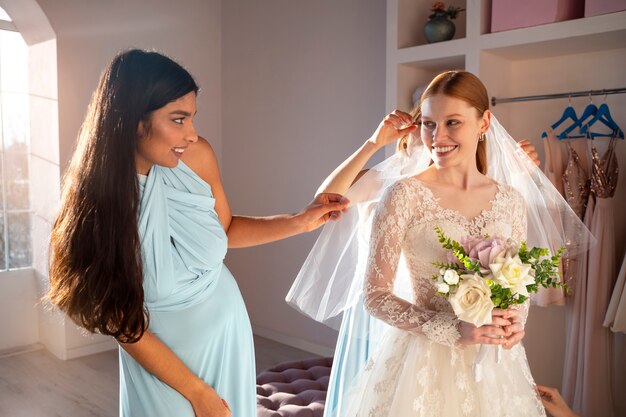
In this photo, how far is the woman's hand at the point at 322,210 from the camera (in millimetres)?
2012

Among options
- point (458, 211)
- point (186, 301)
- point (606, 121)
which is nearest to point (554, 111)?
point (606, 121)

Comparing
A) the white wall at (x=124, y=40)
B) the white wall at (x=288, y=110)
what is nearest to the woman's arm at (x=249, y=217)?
the white wall at (x=288, y=110)

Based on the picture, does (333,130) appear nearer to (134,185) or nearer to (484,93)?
(484,93)

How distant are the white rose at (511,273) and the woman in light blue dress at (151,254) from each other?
0.70m

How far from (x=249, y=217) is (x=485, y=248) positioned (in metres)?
0.79

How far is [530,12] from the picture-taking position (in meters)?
2.96

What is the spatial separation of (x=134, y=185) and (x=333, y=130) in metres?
3.41

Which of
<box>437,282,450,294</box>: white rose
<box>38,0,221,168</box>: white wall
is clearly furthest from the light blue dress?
<box>38,0,221,168</box>: white wall

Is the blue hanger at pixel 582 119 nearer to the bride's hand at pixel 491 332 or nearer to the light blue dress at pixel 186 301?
the bride's hand at pixel 491 332

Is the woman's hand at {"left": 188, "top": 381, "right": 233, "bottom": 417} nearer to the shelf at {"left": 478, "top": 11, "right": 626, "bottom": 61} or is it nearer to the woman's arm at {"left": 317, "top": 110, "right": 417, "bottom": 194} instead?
the woman's arm at {"left": 317, "top": 110, "right": 417, "bottom": 194}

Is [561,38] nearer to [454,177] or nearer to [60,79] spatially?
[454,177]

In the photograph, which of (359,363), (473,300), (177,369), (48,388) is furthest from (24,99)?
(473,300)

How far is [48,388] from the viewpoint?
403 centimetres

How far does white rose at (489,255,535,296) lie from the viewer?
1.41 metres
